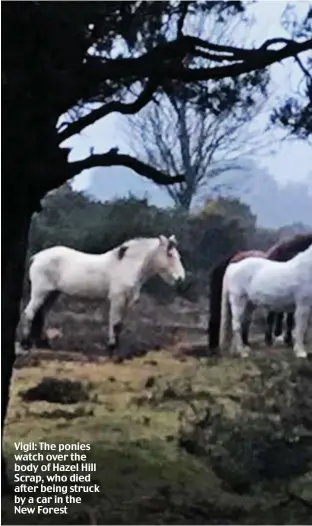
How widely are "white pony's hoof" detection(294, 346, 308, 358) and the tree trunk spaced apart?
559 millimetres

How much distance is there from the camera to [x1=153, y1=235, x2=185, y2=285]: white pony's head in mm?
2064

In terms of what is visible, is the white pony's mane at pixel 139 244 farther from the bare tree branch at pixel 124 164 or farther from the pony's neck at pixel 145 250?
the bare tree branch at pixel 124 164

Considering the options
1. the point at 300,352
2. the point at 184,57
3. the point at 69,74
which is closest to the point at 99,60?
the point at 69,74

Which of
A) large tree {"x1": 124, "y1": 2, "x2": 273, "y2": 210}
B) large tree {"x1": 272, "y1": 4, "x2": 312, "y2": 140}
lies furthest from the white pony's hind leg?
large tree {"x1": 272, "y1": 4, "x2": 312, "y2": 140}

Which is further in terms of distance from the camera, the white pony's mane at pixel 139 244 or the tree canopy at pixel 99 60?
the white pony's mane at pixel 139 244

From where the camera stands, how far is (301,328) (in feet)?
6.84

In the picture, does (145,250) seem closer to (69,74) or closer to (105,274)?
(105,274)

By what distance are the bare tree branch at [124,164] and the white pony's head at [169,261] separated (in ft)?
0.38

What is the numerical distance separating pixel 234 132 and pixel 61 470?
0.75 m

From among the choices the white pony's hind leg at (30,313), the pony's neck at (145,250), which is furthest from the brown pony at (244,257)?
the white pony's hind leg at (30,313)

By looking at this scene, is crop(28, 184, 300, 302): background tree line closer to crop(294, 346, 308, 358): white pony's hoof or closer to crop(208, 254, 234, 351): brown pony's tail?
crop(208, 254, 234, 351): brown pony's tail

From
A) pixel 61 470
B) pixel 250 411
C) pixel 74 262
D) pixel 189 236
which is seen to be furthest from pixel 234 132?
pixel 61 470

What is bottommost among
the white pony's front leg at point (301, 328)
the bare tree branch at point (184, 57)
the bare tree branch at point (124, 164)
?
the white pony's front leg at point (301, 328)

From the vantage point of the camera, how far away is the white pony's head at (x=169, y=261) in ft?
6.77
